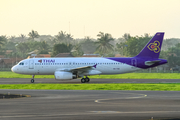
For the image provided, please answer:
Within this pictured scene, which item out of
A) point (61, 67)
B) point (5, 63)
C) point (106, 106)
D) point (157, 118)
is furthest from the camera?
point (5, 63)

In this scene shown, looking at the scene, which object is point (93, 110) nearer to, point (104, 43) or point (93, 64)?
point (93, 64)

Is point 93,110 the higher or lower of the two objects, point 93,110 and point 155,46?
the lower

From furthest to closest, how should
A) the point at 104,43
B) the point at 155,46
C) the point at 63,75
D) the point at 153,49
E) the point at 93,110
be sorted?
the point at 104,43 < the point at 155,46 < the point at 153,49 < the point at 63,75 < the point at 93,110

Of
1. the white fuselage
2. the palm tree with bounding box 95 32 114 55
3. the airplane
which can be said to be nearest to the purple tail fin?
the airplane

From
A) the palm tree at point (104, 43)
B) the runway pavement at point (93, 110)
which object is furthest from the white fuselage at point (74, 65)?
the palm tree at point (104, 43)

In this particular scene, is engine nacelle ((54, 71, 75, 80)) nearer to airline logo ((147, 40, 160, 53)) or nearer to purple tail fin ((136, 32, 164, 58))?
purple tail fin ((136, 32, 164, 58))

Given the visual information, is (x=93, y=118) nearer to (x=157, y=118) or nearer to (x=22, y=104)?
(x=157, y=118)

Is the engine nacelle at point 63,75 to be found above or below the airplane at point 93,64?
below

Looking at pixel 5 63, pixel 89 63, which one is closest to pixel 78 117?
pixel 89 63

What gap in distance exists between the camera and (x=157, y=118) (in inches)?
648

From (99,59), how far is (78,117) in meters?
32.4

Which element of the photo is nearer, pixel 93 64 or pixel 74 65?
pixel 93 64

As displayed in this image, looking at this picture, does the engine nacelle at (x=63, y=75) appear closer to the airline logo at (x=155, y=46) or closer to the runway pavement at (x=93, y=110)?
the airline logo at (x=155, y=46)


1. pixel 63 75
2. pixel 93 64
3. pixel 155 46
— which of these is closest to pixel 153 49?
pixel 155 46
